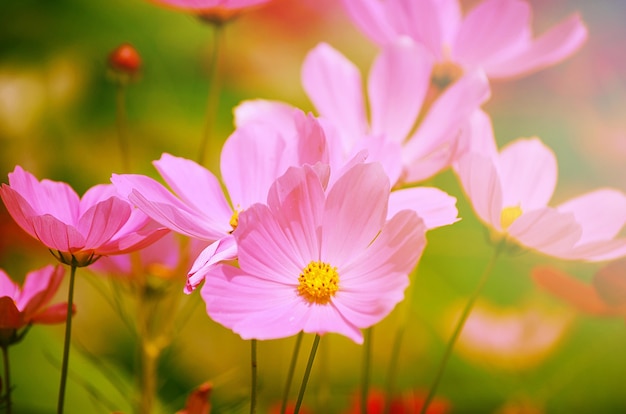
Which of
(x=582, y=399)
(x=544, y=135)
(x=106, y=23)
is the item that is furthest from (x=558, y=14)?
(x=106, y=23)

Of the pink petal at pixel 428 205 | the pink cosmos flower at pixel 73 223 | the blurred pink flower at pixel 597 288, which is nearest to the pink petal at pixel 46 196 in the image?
the pink cosmos flower at pixel 73 223

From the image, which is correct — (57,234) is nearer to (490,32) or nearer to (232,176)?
(232,176)

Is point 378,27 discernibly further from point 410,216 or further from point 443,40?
point 410,216

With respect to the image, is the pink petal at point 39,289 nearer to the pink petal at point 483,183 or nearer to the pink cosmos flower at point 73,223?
the pink cosmos flower at point 73,223

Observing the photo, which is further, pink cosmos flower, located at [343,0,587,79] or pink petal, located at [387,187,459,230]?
pink cosmos flower, located at [343,0,587,79]

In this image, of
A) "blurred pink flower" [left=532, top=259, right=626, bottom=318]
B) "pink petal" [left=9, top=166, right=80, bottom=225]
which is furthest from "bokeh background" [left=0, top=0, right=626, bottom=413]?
"pink petal" [left=9, top=166, right=80, bottom=225]

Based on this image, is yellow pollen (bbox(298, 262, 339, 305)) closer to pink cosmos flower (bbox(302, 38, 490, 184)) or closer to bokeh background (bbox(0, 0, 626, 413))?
pink cosmos flower (bbox(302, 38, 490, 184))

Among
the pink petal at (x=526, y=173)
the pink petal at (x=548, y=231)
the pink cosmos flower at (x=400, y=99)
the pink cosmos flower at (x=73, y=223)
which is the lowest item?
the pink cosmos flower at (x=73, y=223)
